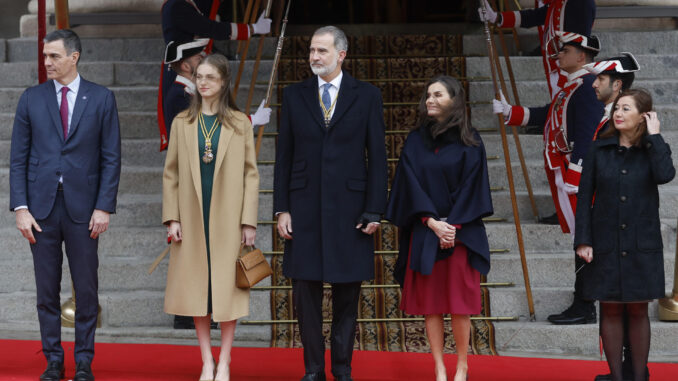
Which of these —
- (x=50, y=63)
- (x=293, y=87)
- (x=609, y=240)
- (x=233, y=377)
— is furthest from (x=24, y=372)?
(x=609, y=240)

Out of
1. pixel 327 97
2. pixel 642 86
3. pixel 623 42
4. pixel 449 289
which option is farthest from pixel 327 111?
pixel 623 42

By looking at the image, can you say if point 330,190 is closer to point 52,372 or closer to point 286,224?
point 286,224

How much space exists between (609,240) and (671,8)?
500 cm

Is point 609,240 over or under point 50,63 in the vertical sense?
under

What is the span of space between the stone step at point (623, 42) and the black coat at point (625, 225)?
4.00m

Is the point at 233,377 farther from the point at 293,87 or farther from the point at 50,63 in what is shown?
the point at 50,63

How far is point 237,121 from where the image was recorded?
4.95 m

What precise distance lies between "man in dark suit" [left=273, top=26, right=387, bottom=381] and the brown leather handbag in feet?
0.45

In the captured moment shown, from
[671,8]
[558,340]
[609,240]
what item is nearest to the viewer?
[609,240]

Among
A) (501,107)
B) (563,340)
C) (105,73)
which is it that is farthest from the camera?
(105,73)

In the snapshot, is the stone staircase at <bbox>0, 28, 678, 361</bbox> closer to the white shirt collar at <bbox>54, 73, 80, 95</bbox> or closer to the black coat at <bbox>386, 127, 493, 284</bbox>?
the black coat at <bbox>386, 127, 493, 284</bbox>

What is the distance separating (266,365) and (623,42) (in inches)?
193

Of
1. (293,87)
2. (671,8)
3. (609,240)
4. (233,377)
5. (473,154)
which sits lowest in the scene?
(233,377)

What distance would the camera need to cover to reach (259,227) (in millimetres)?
6922
